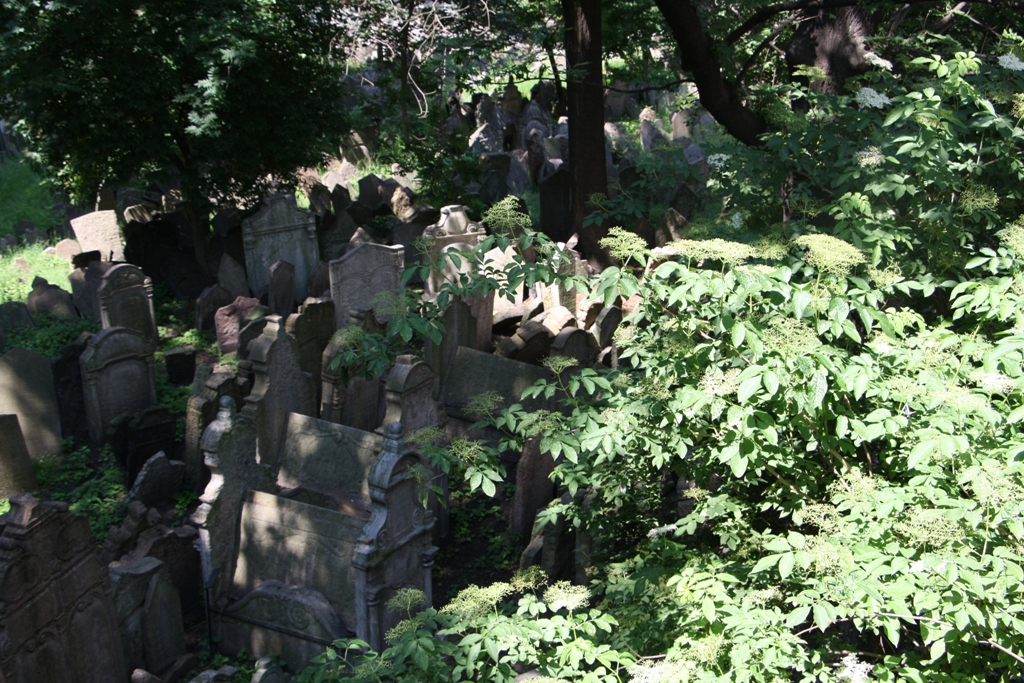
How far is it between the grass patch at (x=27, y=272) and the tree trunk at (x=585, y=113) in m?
6.92

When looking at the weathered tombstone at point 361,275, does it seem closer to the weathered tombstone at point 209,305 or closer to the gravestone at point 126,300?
the weathered tombstone at point 209,305

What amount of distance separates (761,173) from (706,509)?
2.82 meters

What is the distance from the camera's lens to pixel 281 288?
10.3 meters

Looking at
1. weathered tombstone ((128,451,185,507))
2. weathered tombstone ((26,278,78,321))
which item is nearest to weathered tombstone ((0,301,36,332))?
weathered tombstone ((26,278,78,321))

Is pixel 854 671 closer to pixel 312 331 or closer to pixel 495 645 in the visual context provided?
pixel 495 645

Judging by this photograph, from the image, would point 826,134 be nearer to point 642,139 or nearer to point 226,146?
point 226,146

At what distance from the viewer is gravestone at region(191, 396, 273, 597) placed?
229 inches

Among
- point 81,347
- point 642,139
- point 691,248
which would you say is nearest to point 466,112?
point 642,139

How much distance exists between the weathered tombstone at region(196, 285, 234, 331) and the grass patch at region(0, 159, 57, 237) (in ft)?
16.8

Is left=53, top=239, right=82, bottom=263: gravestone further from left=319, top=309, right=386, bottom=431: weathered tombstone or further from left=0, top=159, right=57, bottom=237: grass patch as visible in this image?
left=319, top=309, right=386, bottom=431: weathered tombstone

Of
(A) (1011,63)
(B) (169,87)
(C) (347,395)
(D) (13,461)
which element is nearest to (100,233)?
(B) (169,87)

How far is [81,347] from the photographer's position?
8.29m

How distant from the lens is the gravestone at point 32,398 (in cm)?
768

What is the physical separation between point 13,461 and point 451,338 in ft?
13.0
